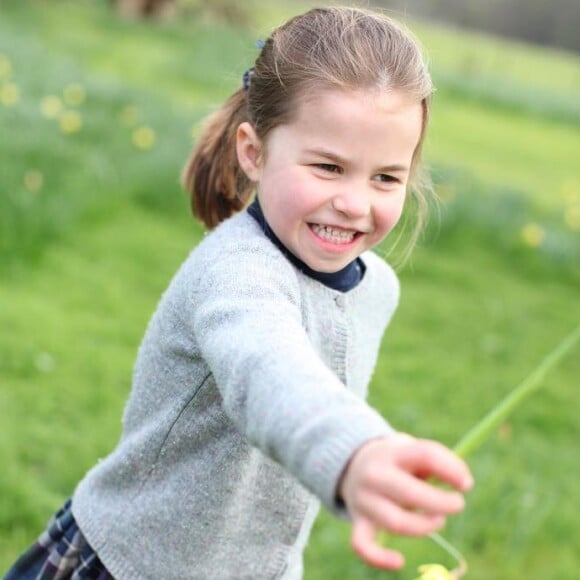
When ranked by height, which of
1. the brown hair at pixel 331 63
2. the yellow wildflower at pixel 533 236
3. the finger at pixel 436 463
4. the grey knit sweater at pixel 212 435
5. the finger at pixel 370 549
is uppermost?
the brown hair at pixel 331 63

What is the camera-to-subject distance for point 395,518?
87 cm

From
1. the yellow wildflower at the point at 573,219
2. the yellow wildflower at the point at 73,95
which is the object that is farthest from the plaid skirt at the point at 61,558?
the yellow wildflower at the point at 573,219

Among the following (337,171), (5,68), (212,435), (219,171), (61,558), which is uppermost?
(337,171)

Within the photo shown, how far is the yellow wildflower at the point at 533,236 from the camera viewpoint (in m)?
5.24

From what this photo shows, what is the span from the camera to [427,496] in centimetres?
87

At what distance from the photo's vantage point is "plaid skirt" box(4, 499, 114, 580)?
177 centimetres

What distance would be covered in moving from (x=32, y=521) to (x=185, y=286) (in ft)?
4.49

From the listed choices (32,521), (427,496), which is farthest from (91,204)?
(427,496)

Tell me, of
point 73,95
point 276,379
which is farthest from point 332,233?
point 73,95

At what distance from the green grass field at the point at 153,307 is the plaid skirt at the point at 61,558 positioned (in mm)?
677

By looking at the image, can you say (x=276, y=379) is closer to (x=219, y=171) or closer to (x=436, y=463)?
(x=436, y=463)

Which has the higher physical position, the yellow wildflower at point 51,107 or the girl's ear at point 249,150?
the girl's ear at point 249,150

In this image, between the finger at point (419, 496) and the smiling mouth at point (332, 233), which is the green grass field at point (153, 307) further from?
the finger at point (419, 496)

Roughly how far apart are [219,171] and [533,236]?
11.7ft
